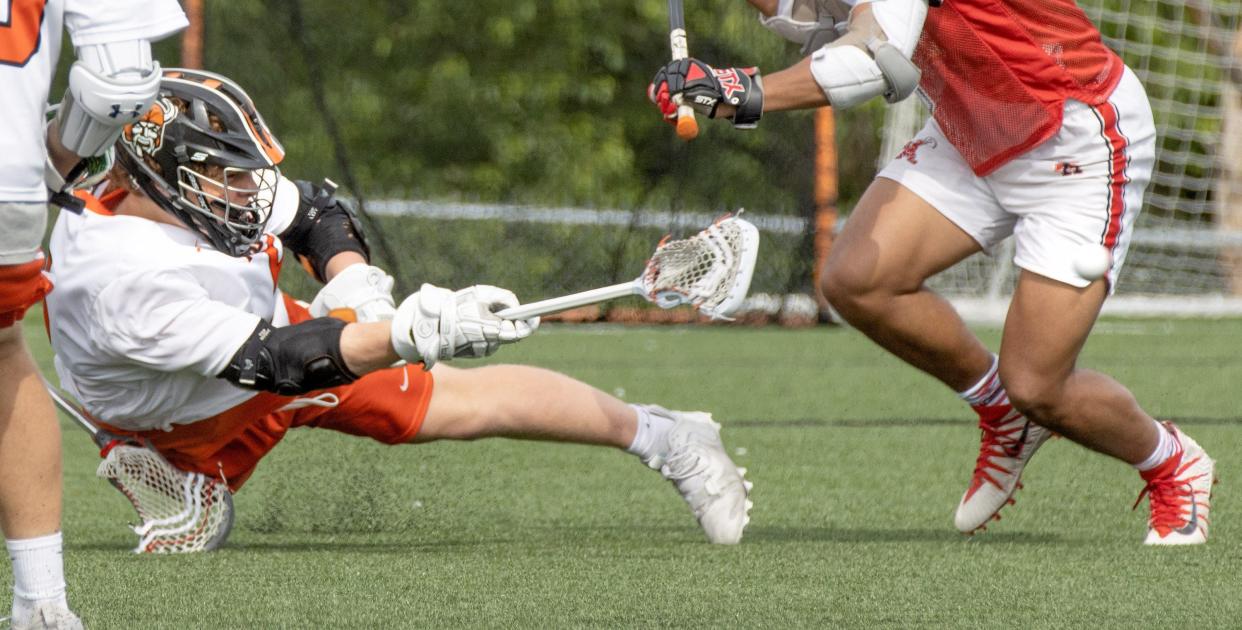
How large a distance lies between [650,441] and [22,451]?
61.2 inches

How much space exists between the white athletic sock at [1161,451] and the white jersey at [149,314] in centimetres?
195

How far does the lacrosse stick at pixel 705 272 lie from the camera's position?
3379 mm

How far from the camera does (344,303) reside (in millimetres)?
3902

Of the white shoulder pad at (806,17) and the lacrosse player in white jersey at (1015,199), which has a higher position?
the white shoulder pad at (806,17)

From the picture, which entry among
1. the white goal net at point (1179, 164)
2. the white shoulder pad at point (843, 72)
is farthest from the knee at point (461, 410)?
the white goal net at point (1179, 164)

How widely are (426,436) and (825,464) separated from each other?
1737mm

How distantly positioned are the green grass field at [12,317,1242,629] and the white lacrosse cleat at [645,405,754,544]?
2.9 inches

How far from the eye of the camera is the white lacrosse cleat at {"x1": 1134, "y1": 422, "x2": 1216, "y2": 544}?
159 inches

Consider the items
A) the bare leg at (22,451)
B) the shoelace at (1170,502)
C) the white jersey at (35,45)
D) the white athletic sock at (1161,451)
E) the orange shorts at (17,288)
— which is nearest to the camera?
the white jersey at (35,45)

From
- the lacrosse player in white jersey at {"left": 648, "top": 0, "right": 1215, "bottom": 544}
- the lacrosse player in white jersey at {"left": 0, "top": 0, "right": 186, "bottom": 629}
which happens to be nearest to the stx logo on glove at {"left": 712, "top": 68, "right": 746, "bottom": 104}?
the lacrosse player in white jersey at {"left": 648, "top": 0, "right": 1215, "bottom": 544}

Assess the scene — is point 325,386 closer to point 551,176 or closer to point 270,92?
point 270,92

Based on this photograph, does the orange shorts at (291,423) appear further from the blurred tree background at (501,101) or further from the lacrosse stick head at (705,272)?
the blurred tree background at (501,101)

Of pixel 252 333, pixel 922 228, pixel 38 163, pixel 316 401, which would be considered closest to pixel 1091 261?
pixel 922 228

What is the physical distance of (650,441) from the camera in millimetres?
4195
